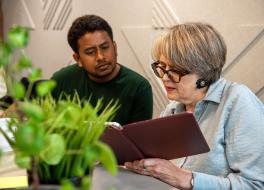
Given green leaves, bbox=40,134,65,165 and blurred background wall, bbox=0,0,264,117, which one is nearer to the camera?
green leaves, bbox=40,134,65,165

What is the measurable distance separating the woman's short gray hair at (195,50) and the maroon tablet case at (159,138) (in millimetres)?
314

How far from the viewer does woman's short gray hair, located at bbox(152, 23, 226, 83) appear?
1426mm

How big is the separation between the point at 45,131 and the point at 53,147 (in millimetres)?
76

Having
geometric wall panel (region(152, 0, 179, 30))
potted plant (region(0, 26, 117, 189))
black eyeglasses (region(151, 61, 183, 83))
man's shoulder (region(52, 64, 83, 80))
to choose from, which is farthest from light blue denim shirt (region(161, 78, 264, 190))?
geometric wall panel (region(152, 0, 179, 30))

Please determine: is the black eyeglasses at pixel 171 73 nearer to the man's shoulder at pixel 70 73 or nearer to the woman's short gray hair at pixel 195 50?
the woman's short gray hair at pixel 195 50

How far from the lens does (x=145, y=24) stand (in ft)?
9.52

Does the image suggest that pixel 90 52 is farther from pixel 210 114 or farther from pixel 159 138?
pixel 159 138

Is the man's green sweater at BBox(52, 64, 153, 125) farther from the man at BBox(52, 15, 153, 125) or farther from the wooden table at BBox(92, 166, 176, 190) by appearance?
the wooden table at BBox(92, 166, 176, 190)

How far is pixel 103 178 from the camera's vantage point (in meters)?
1.32

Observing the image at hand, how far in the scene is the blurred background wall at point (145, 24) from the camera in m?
2.40

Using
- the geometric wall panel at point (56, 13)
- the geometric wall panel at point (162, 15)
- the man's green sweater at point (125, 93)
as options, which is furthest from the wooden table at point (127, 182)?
the geometric wall panel at point (56, 13)

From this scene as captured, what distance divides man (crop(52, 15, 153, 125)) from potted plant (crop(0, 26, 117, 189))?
1.45 m

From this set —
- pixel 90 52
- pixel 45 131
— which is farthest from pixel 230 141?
pixel 90 52

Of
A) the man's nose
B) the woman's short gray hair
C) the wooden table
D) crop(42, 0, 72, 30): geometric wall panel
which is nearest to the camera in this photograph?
the wooden table
